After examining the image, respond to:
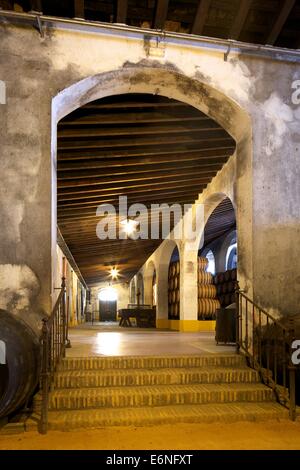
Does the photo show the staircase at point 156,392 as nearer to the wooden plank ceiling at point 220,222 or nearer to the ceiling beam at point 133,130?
the ceiling beam at point 133,130

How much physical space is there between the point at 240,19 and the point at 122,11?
1.43 metres

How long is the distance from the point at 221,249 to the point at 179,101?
1168cm

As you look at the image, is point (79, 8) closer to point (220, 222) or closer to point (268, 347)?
point (268, 347)

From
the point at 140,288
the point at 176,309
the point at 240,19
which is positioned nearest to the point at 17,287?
the point at 240,19

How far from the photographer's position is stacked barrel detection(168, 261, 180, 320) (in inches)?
551

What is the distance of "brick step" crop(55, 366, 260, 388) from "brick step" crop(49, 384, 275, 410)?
11 centimetres

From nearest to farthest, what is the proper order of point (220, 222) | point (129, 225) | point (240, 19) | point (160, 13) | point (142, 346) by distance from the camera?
point (160, 13) < point (240, 19) < point (142, 346) < point (129, 225) < point (220, 222)

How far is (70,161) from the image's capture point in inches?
320

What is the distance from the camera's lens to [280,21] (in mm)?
5621

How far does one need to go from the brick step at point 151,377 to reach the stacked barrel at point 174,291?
8.58 metres

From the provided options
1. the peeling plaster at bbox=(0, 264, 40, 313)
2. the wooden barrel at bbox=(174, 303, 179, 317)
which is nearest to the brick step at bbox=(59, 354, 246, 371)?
the peeling plaster at bbox=(0, 264, 40, 313)
